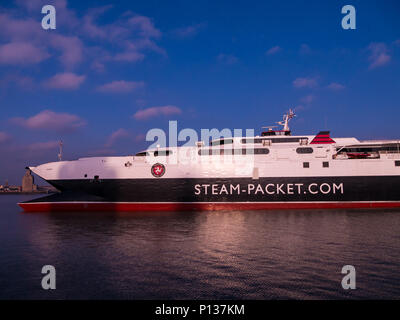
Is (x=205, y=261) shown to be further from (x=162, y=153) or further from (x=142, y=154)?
(x=142, y=154)

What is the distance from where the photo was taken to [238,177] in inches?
939

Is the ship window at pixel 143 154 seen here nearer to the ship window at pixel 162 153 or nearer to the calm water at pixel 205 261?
the ship window at pixel 162 153

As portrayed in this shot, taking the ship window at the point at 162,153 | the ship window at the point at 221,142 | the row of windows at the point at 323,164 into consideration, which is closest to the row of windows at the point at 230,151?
the ship window at the point at 221,142

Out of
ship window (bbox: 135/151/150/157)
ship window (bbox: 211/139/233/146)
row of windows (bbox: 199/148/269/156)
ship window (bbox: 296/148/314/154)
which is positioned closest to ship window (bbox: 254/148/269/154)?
row of windows (bbox: 199/148/269/156)

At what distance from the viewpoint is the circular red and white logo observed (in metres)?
24.2

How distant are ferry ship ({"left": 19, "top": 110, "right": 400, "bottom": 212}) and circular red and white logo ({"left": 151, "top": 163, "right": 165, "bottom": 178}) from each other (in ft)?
0.30

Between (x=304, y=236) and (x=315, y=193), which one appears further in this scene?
(x=315, y=193)

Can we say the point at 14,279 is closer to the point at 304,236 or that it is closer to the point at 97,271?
the point at 97,271

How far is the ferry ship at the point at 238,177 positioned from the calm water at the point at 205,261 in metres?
7.65

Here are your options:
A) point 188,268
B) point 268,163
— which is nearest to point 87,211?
point 268,163

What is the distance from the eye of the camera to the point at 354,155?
24.2 meters

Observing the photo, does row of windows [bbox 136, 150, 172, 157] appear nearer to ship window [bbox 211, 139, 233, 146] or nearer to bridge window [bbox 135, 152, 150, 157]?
bridge window [bbox 135, 152, 150, 157]

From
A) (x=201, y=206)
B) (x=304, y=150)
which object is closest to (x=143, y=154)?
(x=201, y=206)
